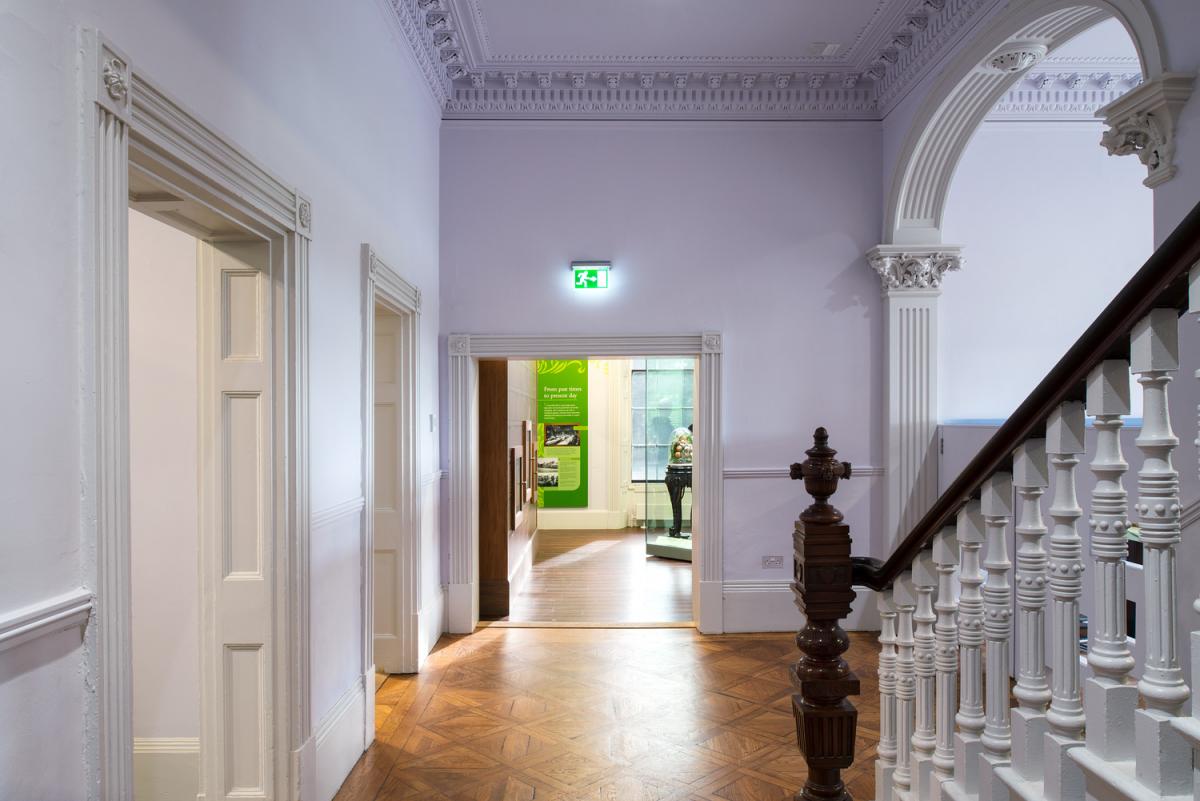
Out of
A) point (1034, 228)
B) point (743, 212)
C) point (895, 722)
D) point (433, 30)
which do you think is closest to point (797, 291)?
point (743, 212)

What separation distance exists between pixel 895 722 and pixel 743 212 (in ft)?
13.7

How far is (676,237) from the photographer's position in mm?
5559

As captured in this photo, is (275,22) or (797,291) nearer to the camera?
(275,22)

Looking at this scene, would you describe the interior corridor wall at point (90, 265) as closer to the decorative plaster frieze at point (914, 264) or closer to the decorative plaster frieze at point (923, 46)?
the decorative plaster frieze at point (923, 46)

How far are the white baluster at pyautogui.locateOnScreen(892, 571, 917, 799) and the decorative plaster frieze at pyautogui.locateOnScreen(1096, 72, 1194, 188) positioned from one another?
1898mm

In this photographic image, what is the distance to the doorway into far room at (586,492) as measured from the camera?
19.5ft

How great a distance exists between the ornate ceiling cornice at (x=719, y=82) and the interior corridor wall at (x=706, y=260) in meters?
0.21

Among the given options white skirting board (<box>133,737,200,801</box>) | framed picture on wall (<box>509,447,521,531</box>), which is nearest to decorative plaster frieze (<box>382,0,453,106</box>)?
framed picture on wall (<box>509,447,521,531</box>)

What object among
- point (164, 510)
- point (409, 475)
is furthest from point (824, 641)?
point (409, 475)

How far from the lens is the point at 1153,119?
104 inches

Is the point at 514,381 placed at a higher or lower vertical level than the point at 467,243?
lower

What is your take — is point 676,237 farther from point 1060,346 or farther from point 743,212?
point 1060,346

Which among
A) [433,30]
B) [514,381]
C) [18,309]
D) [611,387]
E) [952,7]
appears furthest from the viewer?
[611,387]

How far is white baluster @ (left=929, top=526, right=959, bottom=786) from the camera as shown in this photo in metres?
1.83
